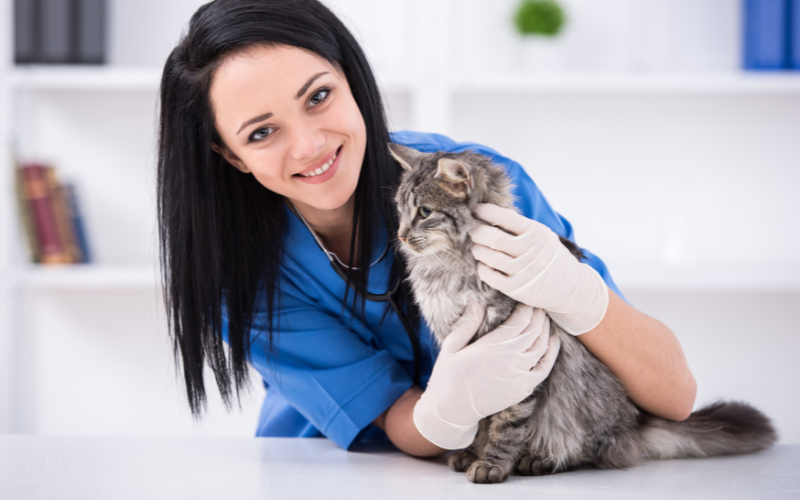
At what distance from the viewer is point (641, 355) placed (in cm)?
108

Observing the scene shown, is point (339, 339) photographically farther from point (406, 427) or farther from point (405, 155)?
point (405, 155)

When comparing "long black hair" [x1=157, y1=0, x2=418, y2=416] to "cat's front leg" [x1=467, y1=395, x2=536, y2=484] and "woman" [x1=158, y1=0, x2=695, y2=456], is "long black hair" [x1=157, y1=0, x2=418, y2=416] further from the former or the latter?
"cat's front leg" [x1=467, y1=395, x2=536, y2=484]

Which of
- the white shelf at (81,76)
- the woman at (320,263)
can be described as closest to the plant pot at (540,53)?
the white shelf at (81,76)

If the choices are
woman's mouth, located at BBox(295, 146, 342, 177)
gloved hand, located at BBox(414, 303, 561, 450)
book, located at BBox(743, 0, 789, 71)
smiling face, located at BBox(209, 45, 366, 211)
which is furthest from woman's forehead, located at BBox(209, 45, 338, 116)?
book, located at BBox(743, 0, 789, 71)

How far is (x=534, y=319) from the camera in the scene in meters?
1.04

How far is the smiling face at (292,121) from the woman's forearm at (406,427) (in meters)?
0.48

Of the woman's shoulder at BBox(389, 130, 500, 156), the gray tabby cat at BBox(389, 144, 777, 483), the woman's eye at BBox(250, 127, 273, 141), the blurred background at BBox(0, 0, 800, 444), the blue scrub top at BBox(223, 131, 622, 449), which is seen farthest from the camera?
the blurred background at BBox(0, 0, 800, 444)

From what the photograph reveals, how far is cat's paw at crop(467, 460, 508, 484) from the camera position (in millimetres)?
976

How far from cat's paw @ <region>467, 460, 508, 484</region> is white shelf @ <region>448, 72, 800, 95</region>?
1511mm

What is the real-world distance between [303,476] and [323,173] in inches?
23.5

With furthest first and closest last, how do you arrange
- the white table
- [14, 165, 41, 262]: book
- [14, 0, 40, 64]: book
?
[14, 165, 41, 262]: book < [14, 0, 40, 64]: book < the white table

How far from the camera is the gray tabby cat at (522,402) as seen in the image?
40.9 inches

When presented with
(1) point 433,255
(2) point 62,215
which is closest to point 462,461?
(1) point 433,255

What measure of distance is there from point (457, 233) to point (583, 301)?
263 millimetres
